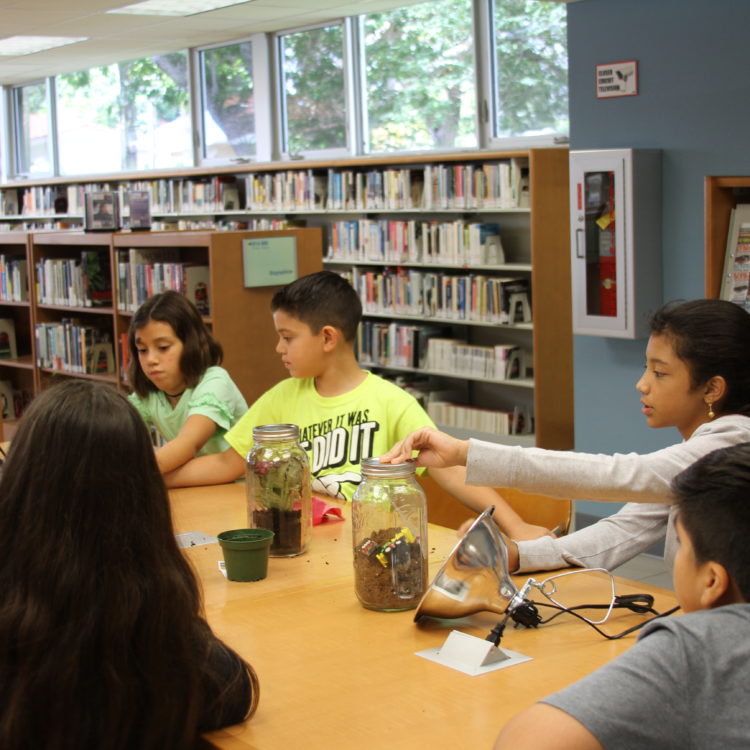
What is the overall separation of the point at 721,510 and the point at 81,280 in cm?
466

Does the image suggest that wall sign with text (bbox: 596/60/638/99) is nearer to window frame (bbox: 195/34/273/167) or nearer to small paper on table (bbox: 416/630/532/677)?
small paper on table (bbox: 416/630/532/677)

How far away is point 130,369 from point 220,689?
2.02 m

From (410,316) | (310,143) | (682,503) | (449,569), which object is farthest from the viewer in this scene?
(310,143)

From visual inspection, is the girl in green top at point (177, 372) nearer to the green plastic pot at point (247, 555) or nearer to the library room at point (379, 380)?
the library room at point (379, 380)

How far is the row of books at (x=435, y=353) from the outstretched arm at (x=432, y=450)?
407 cm

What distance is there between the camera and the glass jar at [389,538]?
68.0 inches

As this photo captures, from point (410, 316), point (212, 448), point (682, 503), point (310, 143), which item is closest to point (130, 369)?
point (212, 448)

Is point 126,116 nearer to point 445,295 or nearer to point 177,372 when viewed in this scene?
point 445,295

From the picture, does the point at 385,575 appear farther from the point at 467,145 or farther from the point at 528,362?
the point at 467,145

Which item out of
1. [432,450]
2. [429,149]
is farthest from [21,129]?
[432,450]

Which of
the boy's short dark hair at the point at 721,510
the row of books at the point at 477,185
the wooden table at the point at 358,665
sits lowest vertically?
the wooden table at the point at 358,665

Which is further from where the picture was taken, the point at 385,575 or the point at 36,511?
the point at 385,575

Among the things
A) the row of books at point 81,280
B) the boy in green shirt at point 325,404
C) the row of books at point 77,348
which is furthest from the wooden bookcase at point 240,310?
the boy in green shirt at point 325,404

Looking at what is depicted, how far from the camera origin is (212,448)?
3.12m
